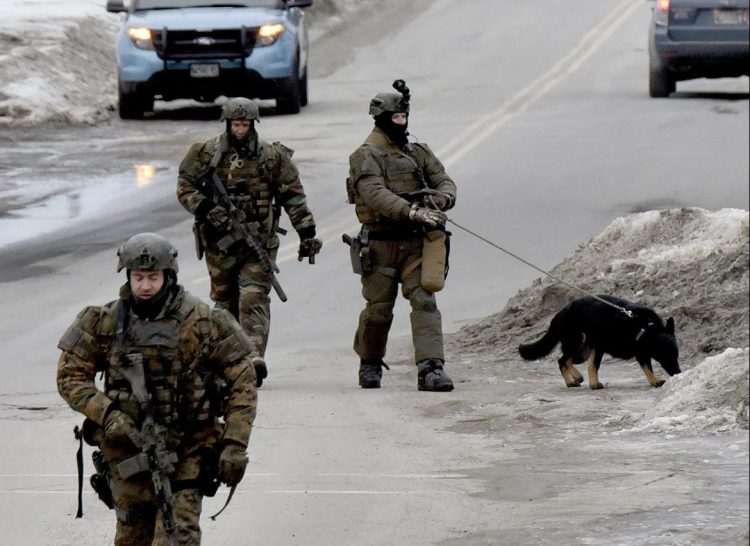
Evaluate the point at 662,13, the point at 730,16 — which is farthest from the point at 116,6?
the point at 730,16

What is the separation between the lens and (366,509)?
9.56 meters

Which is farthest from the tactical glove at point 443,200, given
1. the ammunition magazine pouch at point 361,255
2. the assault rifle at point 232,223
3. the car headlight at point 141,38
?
the car headlight at point 141,38

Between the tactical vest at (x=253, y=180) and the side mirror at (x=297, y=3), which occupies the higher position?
the tactical vest at (x=253, y=180)

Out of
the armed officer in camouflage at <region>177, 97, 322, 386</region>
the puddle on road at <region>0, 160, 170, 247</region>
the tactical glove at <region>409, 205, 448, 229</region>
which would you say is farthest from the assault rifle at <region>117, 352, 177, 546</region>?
the puddle on road at <region>0, 160, 170, 247</region>

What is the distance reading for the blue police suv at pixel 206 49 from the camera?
25578 mm

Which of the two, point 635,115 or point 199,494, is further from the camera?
point 635,115

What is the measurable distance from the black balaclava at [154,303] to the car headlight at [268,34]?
18722 mm

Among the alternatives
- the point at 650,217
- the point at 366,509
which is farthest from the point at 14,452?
the point at 650,217

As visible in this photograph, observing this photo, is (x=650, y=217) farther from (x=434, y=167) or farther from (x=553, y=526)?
(x=553, y=526)

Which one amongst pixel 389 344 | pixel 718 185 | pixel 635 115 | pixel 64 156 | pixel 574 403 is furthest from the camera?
pixel 635 115

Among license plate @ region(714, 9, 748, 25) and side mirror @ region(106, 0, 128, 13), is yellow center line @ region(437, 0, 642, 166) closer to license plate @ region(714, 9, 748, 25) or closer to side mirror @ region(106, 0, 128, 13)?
license plate @ region(714, 9, 748, 25)

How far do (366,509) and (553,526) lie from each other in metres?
1.04

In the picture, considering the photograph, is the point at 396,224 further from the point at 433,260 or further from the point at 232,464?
the point at 232,464

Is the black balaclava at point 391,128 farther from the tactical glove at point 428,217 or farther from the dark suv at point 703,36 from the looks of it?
the dark suv at point 703,36
